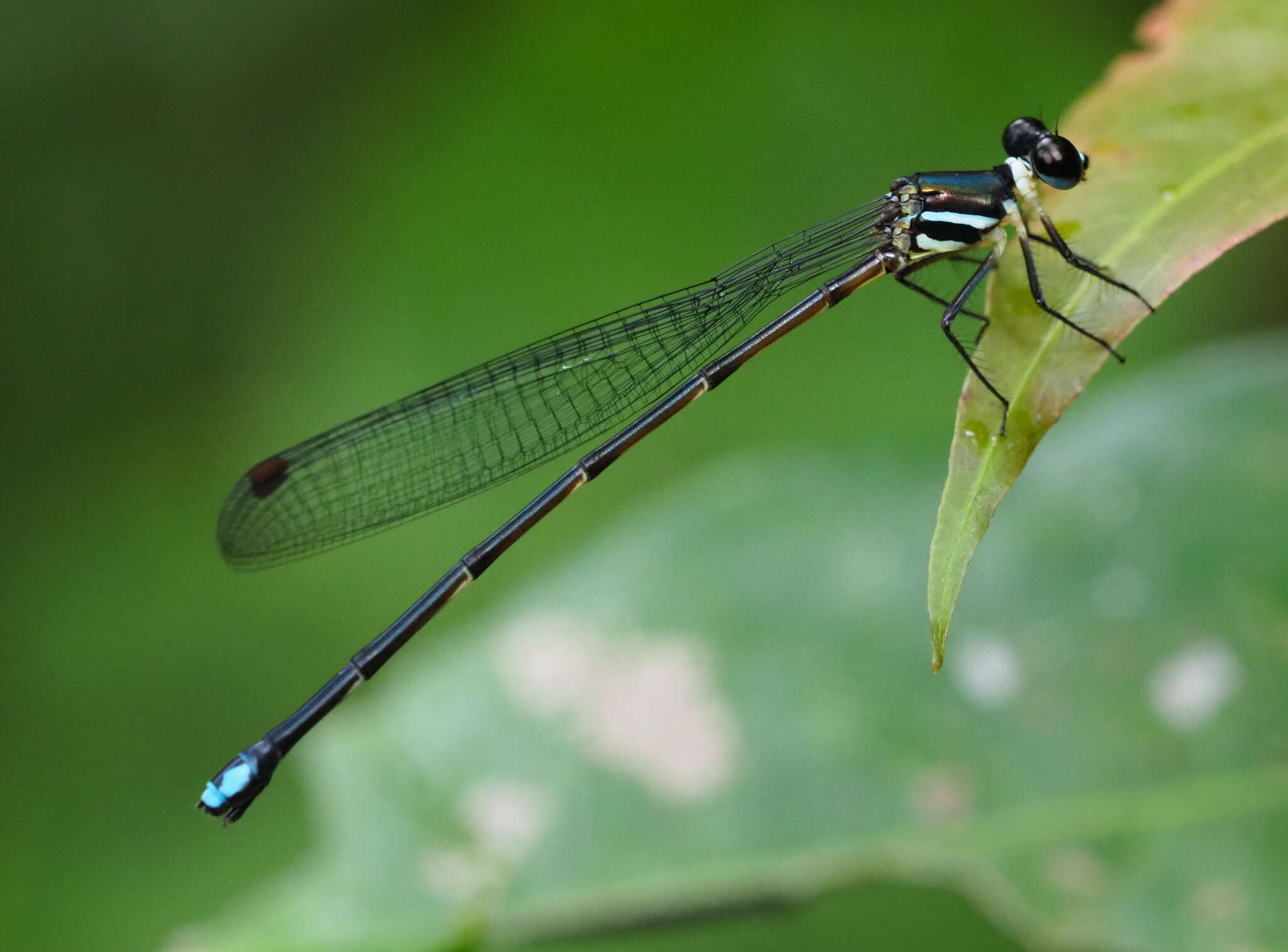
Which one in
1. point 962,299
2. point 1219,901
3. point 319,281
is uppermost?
point 319,281

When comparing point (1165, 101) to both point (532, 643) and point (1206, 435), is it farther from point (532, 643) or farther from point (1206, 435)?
point (532, 643)

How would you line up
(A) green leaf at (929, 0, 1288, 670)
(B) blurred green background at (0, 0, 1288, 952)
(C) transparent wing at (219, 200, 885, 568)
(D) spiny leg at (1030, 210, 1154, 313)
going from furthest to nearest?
(B) blurred green background at (0, 0, 1288, 952)
(C) transparent wing at (219, 200, 885, 568)
(D) spiny leg at (1030, 210, 1154, 313)
(A) green leaf at (929, 0, 1288, 670)

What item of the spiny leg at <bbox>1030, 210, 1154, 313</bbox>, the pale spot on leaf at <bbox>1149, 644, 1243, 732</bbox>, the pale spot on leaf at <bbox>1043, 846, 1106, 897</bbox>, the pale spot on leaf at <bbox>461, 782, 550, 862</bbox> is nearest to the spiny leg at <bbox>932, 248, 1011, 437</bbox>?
the spiny leg at <bbox>1030, 210, 1154, 313</bbox>

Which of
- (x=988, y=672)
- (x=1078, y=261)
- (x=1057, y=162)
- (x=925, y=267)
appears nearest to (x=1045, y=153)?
(x=1057, y=162)

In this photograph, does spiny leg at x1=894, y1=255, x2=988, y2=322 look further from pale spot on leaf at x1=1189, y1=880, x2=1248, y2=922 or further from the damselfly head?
pale spot on leaf at x1=1189, y1=880, x2=1248, y2=922

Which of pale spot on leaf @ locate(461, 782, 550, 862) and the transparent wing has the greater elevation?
the transparent wing

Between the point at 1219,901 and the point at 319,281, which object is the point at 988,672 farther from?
the point at 319,281

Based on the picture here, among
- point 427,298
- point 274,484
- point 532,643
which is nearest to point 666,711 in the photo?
point 532,643
